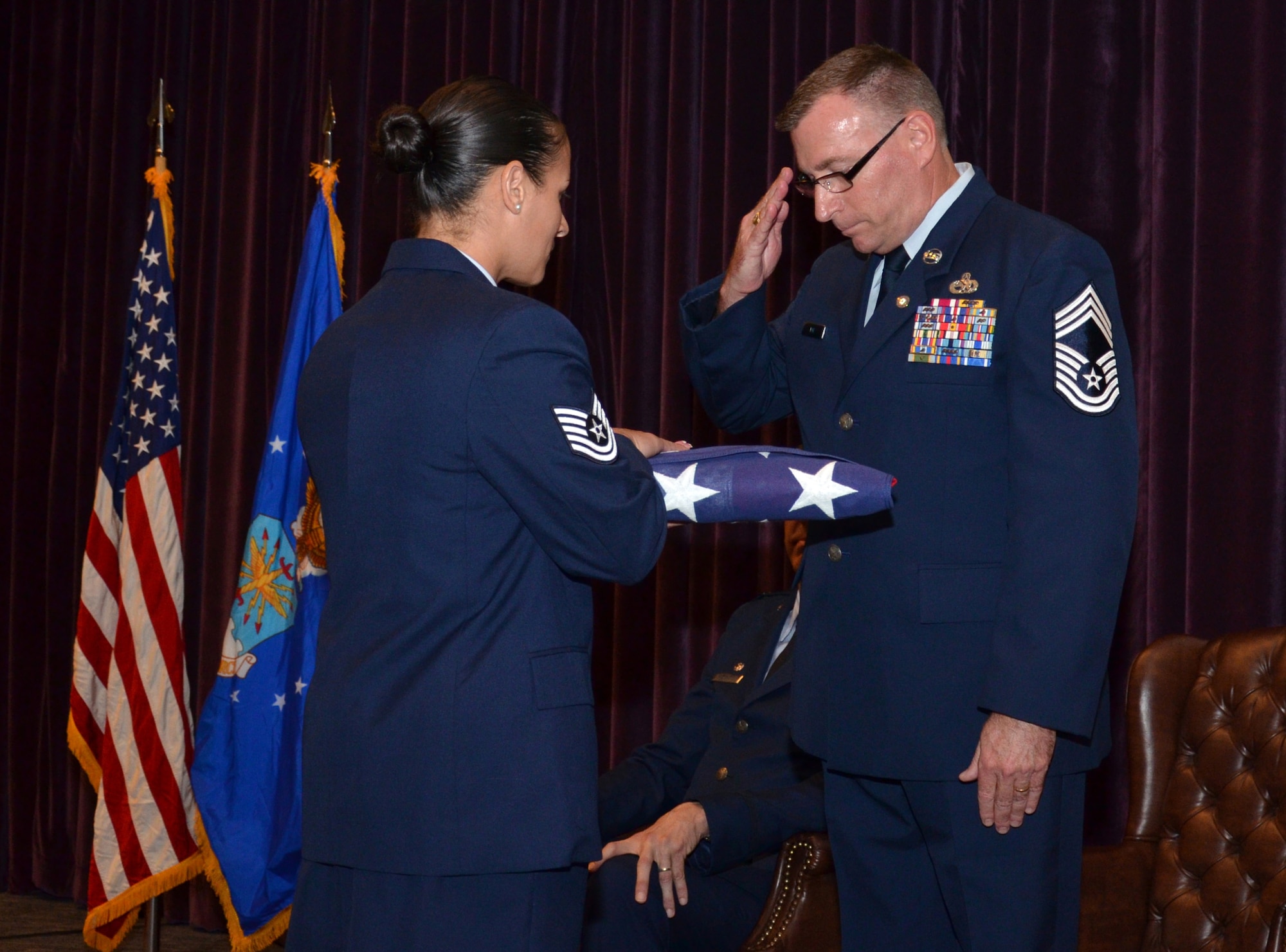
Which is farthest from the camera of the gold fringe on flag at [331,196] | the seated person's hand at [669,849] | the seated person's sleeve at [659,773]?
the gold fringe on flag at [331,196]

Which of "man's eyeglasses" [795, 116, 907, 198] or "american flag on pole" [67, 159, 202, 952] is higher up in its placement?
"man's eyeglasses" [795, 116, 907, 198]

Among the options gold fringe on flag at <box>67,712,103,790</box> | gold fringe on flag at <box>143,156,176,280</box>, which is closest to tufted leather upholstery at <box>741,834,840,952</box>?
gold fringe on flag at <box>67,712,103,790</box>

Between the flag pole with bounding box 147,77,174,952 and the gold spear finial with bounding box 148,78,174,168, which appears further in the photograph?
the gold spear finial with bounding box 148,78,174,168

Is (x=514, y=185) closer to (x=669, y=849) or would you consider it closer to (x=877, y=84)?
(x=877, y=84)

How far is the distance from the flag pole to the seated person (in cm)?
150

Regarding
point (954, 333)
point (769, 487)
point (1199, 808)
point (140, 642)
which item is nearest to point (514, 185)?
point (769, 487)

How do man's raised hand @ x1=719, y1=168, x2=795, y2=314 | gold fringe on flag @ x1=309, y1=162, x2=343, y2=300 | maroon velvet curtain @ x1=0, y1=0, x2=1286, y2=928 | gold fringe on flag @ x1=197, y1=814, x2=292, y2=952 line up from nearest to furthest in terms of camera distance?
man's raised hand @ x1=719, y1=168, x2=795, y2=314 < maroon velvet curtain @ x1=0, y1=0, x2=1286, y2=928 < gold fringe on flag @ x1=197, y1=814, x2=292, y2=952 < gold fringe on flag @ x1=309, y1=162, x2=343, y2=300

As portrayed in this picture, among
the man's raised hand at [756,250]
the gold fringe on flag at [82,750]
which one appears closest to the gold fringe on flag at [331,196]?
the gold fringe on flag at [82,750]

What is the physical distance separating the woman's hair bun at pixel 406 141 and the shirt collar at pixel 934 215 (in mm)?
703

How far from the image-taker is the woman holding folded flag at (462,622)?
1382 mm

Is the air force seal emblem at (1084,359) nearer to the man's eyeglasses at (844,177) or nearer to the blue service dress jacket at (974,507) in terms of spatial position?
the blue service dress jacket at (974,507)

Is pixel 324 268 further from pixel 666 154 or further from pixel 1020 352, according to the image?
pixel 1020 352

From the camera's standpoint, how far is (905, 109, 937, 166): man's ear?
1.85 m

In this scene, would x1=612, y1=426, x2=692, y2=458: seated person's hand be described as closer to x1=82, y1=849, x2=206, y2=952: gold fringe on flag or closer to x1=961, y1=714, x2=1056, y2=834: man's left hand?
x1=961, y1=714, x2=1056, y2=834: man's left hand
